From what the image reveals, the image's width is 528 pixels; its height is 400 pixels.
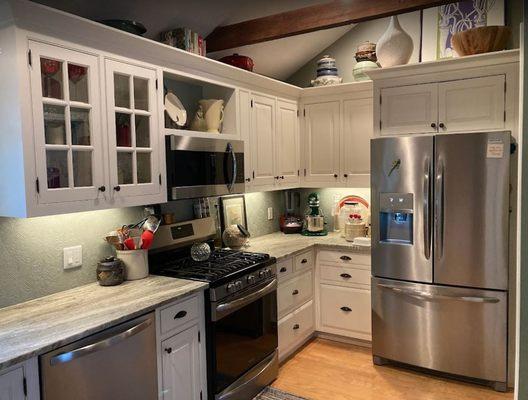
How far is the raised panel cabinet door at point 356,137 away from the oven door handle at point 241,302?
144 cm

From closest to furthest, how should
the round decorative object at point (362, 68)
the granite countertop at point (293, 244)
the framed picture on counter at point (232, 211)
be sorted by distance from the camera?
the granite countertop at point (293, 244) → the framed picture on counter at point (232, 211) → the round decorative object at point (362, 68)

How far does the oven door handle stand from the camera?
2.50 metres

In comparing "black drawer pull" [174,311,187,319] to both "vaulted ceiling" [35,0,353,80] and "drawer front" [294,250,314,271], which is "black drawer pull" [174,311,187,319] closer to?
"drawer front" [294,250,314,271]

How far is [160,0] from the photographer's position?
8.87ft

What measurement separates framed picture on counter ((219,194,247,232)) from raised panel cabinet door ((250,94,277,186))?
0.97 feet

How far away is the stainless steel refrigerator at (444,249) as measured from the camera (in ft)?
9.57

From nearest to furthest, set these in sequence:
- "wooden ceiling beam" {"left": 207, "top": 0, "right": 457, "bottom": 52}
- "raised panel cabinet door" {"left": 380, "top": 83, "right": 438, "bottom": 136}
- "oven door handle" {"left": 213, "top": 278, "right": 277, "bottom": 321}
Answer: "oven door handle" {"left": 213, "top": 278, "right": 277, "bottom": 321}
"wooden ceiling beam" {"left": 207, "top": 0, "right": 457, "bottom": 52}
"raised panel cabinet door" {"left": 380, "top": 83, "right": 438, "bottom": 136}

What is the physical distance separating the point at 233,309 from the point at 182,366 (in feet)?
1.47

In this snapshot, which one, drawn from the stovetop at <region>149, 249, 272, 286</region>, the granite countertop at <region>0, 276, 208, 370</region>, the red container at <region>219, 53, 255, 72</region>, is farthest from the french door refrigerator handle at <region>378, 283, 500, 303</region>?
the red container at <region>219, 53, 255, 72</region>

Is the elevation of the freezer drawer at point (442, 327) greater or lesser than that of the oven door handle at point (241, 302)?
lesser

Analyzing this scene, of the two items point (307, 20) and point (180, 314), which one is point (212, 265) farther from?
point (307, 20)

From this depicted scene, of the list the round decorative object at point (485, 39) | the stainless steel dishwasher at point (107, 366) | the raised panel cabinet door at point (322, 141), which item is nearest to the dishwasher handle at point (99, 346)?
the stainless steel dishwasher at point (107, 366)

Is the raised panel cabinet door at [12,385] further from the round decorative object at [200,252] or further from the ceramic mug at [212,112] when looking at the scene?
the ceramic mug at [212,112]

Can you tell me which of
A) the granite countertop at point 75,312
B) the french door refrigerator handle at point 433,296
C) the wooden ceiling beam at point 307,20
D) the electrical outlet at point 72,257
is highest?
the wooden ceiling beam at point 307,20
